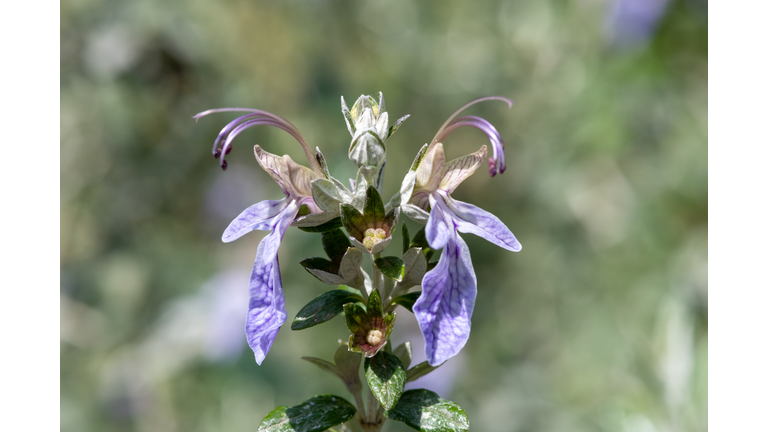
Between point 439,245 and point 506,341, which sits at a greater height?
point 506,341

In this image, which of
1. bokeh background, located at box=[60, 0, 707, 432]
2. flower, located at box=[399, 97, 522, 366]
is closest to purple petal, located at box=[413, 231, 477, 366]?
flower, located at box=[399, 97, 522, 366]

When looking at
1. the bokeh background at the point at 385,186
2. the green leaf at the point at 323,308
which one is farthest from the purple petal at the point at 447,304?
the bokeh background at the point at 385,186

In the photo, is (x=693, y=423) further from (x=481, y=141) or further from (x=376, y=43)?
(x=376, y=43)

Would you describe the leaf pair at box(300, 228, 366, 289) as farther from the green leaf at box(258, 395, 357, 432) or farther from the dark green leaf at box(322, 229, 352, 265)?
the green leaf at box(258, 395, 357, 432)

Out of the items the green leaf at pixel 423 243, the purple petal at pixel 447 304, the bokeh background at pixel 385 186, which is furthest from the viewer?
the bokeh background at pixel 385 186

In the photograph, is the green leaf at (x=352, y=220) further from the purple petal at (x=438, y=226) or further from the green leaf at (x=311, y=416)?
the green leaf at (x=311, y=416)

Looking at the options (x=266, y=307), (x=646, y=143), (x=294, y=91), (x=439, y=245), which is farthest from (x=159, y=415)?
(x=646, y=143)
